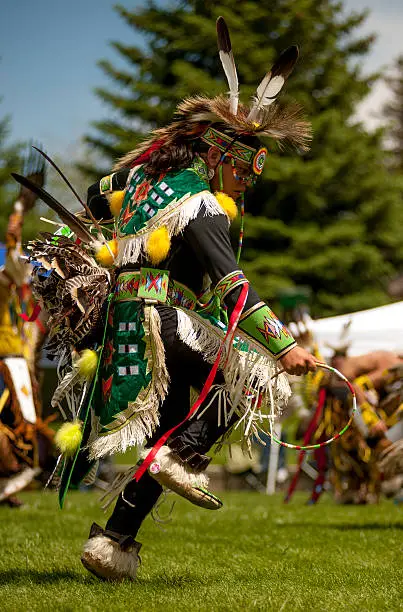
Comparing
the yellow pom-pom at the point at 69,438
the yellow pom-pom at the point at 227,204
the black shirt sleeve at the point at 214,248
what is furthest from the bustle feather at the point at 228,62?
the yellow pom-pom at the point at 69,438

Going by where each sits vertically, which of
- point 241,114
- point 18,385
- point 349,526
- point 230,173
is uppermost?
point 241,114

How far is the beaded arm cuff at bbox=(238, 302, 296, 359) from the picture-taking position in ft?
10.5

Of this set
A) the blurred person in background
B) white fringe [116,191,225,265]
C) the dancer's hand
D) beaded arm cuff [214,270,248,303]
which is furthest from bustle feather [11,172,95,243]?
the blurred person in background

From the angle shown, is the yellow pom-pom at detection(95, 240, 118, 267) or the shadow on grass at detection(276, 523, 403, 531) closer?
the yellow pom-pom at detection(95, 240, 118, 267)

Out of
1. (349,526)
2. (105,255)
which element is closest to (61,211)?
(105,255)

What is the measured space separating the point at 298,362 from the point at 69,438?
902 mm

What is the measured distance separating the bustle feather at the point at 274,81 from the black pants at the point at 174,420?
84 centimetres

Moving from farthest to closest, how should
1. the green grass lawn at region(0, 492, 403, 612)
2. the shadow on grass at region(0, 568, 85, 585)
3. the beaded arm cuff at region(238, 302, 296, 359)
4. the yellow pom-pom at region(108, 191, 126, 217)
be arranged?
the yellow pom-pom at region(108, 191, 126, 217) < the shadow on grass at region(0, 568, 85, 585) < the beaded arm cuff at region(238, 302, 296, 359) < the green grass lawn at region(0, 492, 403, 612)

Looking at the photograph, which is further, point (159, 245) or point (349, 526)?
point (349, 526)

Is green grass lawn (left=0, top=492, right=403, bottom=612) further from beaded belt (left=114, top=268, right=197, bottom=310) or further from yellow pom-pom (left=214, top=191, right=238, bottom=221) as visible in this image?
yellow pom-pom (left=214, top=191, right=238, bottom=221)

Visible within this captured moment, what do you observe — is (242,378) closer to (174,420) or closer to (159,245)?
(174,420)

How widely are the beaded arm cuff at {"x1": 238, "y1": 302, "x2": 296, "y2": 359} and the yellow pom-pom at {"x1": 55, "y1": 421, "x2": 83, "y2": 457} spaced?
2.49 feet

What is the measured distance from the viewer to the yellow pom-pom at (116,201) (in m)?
3.75

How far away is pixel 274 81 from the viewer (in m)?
3.48
